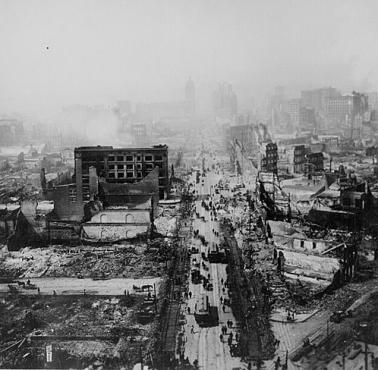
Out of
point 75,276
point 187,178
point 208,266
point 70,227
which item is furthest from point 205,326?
point 187,178

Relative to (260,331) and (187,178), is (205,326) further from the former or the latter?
(187,178)

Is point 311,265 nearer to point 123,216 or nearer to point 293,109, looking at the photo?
point 123,216

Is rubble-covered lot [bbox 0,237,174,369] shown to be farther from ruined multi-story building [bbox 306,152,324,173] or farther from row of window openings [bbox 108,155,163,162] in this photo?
ruined multi-story building [bbox 306,152,324,173]

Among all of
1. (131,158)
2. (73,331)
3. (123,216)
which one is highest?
(131,158)

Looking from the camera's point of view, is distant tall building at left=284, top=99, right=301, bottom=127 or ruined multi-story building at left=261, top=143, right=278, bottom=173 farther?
distant tall building at left=284, top=99, right=301, bottom=127

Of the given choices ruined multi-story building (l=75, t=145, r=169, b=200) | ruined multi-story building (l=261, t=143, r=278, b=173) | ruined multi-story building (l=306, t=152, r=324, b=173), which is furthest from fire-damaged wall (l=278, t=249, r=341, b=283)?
ruined multi-story building (l=261, t=143, r=278, b=173)

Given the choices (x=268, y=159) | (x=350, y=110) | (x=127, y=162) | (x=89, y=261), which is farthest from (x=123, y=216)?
(x=350, y=110)

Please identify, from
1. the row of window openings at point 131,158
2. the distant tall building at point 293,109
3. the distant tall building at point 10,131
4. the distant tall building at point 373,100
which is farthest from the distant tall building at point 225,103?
the row of window openings at point 131,158
